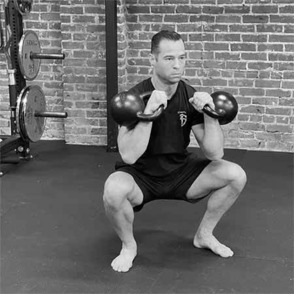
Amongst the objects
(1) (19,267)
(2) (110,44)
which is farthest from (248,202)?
(2) (110,44)

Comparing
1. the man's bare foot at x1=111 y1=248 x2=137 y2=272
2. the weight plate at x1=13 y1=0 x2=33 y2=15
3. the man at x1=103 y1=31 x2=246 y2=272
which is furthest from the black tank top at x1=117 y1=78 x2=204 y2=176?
the weight plate at x1=13 y1=0 x2=33 y2=15

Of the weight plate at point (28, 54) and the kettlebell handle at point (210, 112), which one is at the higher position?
the weight plate at point (28, 54)

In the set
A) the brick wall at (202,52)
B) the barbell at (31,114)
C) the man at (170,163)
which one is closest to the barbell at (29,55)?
the barbell at (31,114)

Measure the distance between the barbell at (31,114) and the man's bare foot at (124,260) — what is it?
5.20ft

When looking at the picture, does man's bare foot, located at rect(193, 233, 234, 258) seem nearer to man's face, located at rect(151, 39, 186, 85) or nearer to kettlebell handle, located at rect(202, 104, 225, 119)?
kettlebell handle, located at rect(202, 104, 225, 119)

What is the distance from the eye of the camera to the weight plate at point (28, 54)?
3.58 m

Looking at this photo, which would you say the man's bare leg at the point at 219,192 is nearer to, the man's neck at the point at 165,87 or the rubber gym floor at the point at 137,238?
the rubber gym floor at the point at 137,238

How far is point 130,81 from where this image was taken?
165 inches

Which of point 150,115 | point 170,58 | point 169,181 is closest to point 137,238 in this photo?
point 169,181

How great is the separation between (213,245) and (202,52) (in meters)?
1.99

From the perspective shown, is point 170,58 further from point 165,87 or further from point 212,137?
point 212,137

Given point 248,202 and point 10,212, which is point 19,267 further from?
point 248,202

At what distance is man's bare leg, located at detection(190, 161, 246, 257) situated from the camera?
2268 millimetres

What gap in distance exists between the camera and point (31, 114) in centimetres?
373
